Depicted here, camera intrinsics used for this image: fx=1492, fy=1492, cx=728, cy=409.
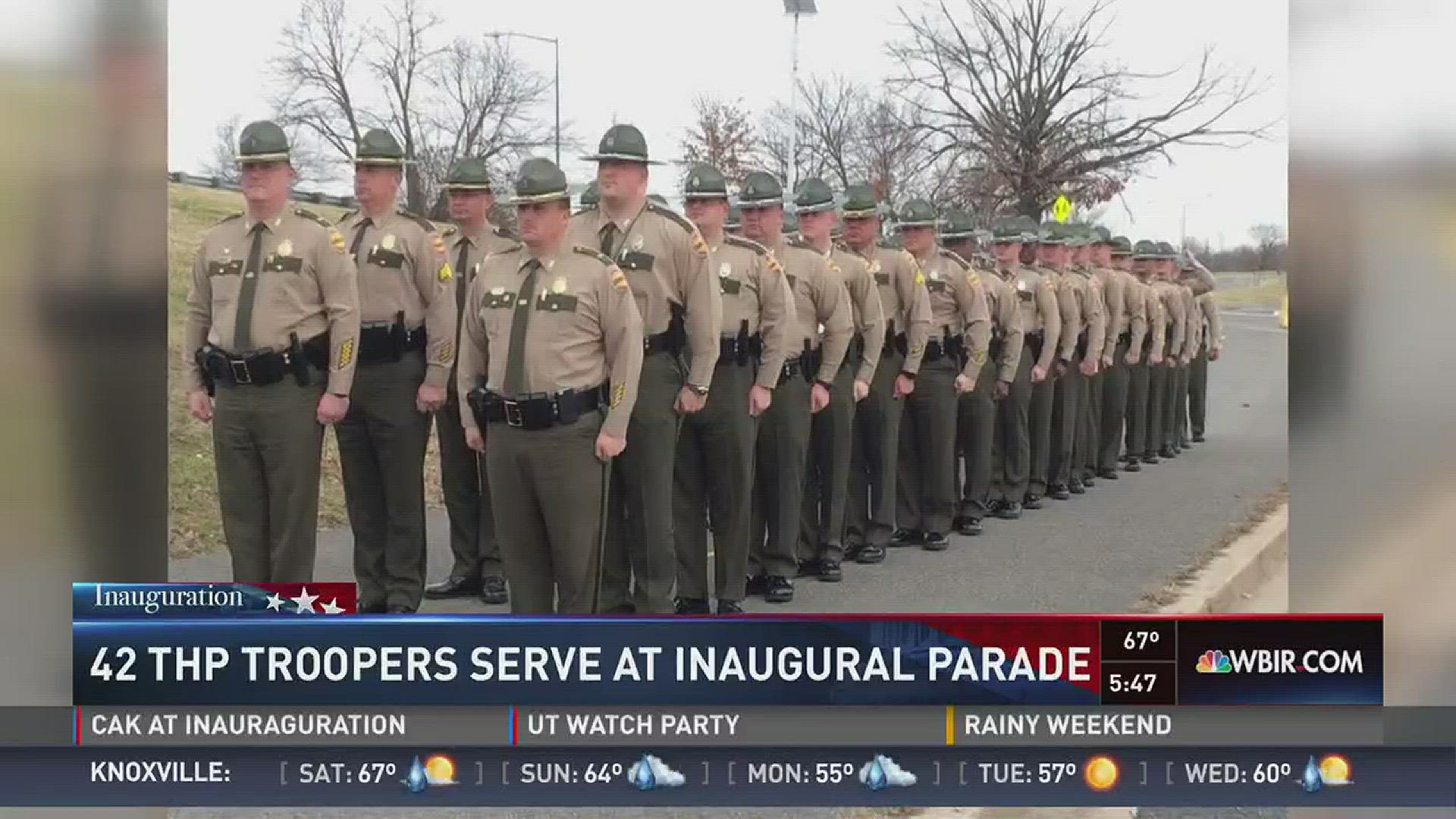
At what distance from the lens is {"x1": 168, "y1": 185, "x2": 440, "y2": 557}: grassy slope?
3.72 m

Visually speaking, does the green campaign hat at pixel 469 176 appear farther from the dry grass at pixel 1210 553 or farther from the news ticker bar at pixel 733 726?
the dry grass at pixel 1210 553

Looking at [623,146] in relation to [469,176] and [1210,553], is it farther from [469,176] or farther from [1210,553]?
[1210,553]

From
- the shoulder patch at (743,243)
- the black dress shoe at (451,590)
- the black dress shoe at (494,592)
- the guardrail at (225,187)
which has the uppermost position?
the guardrail at (225,187)

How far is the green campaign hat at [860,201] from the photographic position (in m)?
3.96

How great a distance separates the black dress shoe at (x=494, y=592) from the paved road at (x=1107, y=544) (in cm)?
5

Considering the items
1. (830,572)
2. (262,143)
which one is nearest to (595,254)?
(262,143)

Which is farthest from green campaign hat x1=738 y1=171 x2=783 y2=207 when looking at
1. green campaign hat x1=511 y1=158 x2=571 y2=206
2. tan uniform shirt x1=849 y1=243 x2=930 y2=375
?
tan uniform shirt x1=849 y1=243 x2=930 y2=375

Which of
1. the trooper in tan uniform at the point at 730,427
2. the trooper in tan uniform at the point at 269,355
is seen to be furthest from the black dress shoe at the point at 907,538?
the trooper in tan uniform at the point at 269,355

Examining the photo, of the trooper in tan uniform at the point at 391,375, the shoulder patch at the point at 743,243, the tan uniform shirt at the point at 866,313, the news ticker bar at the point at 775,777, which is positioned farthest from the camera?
the tan uniform shirt at the point at 866,313

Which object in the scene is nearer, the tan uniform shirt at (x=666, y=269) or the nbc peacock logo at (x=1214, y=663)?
the nbc peacock logo at (x=1214, y=663)

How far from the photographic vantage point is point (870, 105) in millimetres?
3680

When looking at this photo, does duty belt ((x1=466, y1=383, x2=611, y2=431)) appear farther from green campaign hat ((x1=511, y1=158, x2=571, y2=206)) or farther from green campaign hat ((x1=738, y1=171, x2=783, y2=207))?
green campaign hat ((x1=738, y1=171, x2=783, y2=207))

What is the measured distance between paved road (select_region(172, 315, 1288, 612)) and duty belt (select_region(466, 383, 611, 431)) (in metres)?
0.49

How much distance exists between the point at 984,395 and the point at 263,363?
8.85ft
